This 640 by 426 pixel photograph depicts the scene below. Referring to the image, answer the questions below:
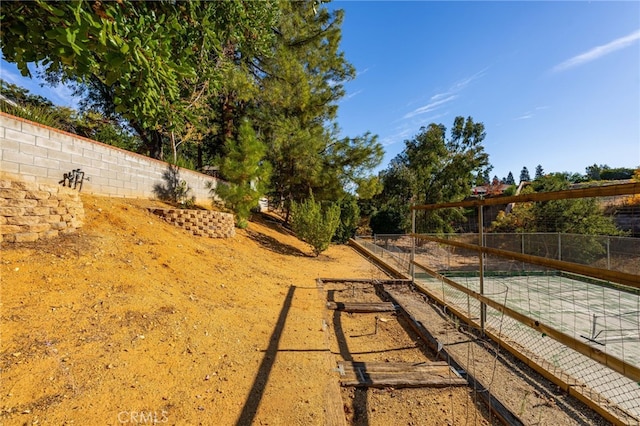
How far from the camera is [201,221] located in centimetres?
704

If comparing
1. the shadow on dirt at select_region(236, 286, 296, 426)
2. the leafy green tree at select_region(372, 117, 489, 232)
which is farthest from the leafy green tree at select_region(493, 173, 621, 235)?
the shadow on dirt at select_region(236, 286, 296, 426)

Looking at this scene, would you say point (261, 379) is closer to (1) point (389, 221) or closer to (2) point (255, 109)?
(2) point (255, 109)

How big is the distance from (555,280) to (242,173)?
12.4 metres

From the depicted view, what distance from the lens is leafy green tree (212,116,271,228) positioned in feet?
29.3

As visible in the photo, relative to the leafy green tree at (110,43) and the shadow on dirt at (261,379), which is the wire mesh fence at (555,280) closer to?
the shadow on dirt at (261,379)

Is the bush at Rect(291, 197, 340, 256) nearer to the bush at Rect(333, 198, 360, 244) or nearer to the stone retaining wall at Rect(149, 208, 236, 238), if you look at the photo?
the stone retaining wall at Rect(149, 208, 236, 238)

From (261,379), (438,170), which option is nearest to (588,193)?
(261,379)

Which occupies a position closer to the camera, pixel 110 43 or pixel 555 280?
pixel 110 43

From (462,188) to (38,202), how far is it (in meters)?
17.2

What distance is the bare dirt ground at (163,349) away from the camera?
1.76 metres

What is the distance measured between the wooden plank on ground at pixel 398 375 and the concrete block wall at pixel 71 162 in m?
4.92

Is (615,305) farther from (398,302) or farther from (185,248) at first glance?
(185,248)

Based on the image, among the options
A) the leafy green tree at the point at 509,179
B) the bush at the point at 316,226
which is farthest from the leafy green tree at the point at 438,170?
the leafy green tree at the point at 509,179

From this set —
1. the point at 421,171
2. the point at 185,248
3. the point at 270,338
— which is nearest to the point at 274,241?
the point at 185,248
